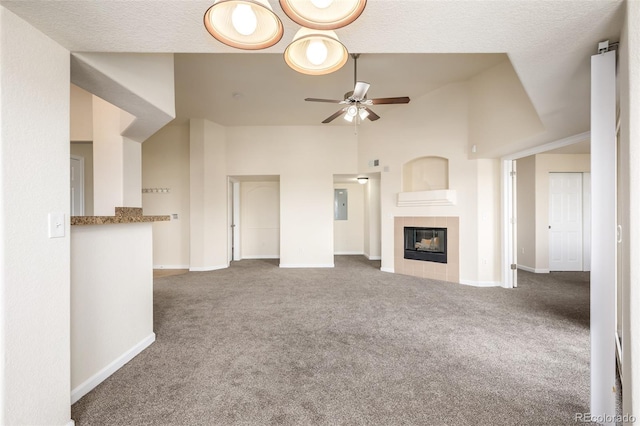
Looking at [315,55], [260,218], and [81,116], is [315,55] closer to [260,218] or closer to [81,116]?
[81,116]

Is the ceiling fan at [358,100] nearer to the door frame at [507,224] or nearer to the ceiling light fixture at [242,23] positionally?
the door frame at [507,224]

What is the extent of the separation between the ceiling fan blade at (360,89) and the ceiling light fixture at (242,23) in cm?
229

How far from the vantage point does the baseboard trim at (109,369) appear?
178cm

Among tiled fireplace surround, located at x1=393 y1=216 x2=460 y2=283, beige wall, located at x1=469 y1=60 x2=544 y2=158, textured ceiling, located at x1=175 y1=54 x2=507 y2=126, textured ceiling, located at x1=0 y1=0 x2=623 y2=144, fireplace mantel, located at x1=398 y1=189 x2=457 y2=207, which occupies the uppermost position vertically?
textured ceiling, located at x1=175 y1=54 x2=507 y2=126

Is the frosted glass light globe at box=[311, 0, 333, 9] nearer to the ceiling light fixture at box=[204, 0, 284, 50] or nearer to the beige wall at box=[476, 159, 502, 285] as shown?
the ceiling light fixture at box=[204, 0, 284, 50]

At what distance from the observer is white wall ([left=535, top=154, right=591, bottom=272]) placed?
18.1 ft

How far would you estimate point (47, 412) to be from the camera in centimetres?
140

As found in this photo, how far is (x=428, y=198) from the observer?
4926 millimetres

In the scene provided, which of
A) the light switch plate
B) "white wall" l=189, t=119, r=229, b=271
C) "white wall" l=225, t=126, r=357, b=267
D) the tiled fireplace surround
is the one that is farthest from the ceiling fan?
"white wall" l=189, t=119, r=229, b=271

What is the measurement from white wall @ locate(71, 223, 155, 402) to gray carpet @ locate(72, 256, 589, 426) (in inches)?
4.9

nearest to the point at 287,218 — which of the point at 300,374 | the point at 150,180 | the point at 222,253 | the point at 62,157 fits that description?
the point at 222,253

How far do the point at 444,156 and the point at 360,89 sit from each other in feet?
7.41

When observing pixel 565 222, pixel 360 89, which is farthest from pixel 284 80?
pixel 565 222

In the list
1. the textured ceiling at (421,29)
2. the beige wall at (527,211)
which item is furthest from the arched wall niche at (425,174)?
the textured ceiling at (421,29)
